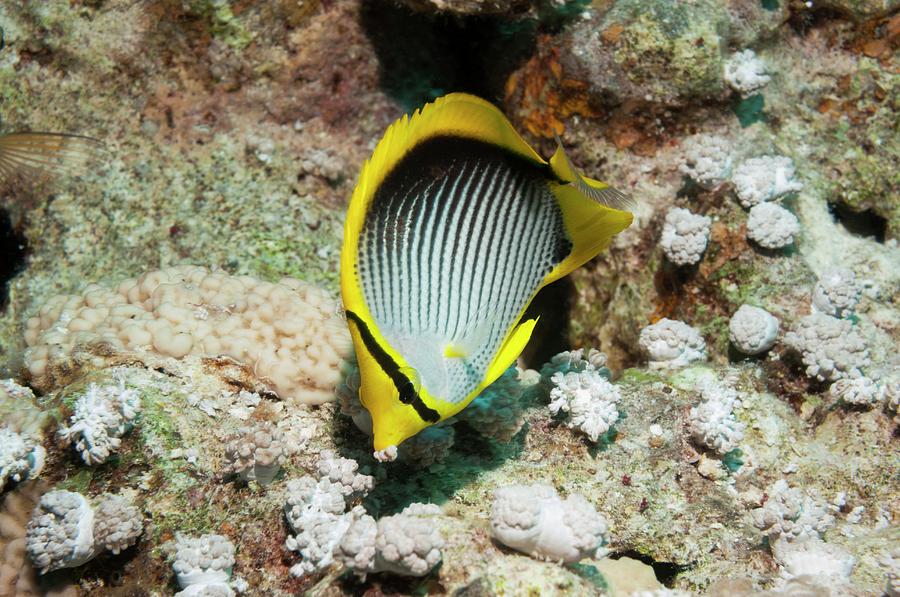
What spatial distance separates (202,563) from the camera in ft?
7.07

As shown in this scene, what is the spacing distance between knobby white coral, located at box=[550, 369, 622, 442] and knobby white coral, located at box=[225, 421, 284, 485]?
100cm

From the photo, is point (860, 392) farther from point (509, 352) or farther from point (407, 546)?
point (407, 546)

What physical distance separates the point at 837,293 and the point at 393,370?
2.23 m

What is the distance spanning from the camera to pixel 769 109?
3609 mm

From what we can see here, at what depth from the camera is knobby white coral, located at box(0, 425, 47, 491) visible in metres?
2.19

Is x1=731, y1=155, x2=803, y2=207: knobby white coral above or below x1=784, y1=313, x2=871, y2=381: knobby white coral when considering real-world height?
above

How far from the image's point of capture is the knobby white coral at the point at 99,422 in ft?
7.40

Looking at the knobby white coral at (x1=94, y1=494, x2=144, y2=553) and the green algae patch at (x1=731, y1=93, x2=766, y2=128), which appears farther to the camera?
the green algae patch at (x1=731, y1=93, x2=766, y2=128)

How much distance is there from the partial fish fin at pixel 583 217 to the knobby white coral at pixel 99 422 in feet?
4.76

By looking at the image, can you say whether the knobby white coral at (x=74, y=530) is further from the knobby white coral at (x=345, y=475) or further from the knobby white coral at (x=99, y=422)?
the knobby white coral at (x=345, y=475)

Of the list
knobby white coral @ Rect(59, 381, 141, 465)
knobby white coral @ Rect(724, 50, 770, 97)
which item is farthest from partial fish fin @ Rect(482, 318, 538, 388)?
knobby white coral @ Rect(724, 50, 770, 97)

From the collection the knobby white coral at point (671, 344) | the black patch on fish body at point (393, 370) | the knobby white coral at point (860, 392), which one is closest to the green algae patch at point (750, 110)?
the knobby white coral at point (671, 344)

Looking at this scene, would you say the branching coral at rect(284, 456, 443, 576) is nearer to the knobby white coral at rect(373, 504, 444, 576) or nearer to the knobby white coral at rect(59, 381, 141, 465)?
the knobby white coral at rect(373, 504, 444, 576)

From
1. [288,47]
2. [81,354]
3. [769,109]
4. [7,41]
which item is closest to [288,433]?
[81,354]
